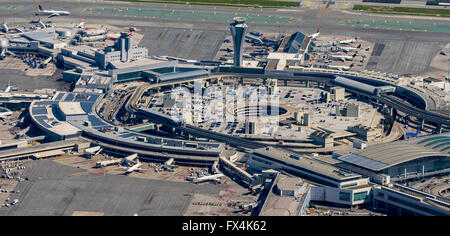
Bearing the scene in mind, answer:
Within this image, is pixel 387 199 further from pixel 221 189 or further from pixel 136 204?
pixel 136 204

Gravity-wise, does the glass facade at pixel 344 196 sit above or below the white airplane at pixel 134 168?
above

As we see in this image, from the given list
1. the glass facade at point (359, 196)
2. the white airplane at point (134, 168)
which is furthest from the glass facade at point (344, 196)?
the white airplane at point (134, 168)

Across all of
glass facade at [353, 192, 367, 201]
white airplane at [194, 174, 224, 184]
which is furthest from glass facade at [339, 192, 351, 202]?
white airplane at [194, 174, 224, 184]

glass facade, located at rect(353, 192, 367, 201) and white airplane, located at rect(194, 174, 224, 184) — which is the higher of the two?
glass facade, located at rect(353, 192, 367, 201)

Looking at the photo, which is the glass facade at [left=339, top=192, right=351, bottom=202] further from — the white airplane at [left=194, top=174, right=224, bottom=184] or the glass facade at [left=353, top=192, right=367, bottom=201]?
the white airplane at [left=194, top=174, right=224, bottom=184]

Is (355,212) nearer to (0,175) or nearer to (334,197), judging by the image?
(334,197)

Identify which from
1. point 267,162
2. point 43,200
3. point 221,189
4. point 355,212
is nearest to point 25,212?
point 43,200

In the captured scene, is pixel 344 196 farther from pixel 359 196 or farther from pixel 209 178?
pixel 209 178

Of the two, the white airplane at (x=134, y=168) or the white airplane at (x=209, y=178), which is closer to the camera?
the white airplane at (x=209, y=178)

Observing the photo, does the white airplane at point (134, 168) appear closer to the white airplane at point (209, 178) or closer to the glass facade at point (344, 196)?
the white airplane at point (209, 178)

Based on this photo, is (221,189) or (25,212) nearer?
(25,212)
